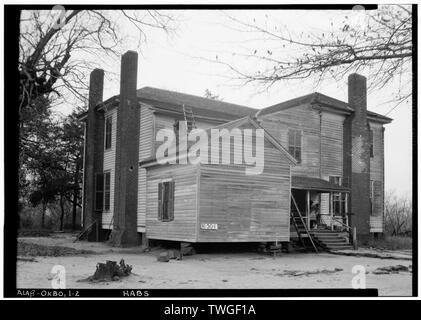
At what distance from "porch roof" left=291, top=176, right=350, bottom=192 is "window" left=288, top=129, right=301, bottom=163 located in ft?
3.93

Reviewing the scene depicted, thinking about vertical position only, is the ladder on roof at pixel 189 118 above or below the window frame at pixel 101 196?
above

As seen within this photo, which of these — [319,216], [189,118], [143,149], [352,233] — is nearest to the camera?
[352,233]

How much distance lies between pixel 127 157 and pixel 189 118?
3.38 meters

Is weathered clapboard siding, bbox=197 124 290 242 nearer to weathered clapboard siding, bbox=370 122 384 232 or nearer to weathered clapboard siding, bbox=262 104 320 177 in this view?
weathered clapboard siding, bbox=262 104 320 177

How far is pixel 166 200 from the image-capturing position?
19.4 metres

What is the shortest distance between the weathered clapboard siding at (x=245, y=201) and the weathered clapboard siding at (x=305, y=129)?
13.6 ft

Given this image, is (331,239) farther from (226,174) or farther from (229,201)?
(226,174)

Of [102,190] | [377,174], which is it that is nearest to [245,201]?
[102,190]

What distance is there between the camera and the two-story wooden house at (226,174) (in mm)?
18094

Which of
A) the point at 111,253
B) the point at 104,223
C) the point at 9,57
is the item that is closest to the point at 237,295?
the point at 9,57

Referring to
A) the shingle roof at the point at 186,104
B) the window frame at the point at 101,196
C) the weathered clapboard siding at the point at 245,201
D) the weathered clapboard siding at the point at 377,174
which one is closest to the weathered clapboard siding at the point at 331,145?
the weathered clapboard siding at the point at 377,174

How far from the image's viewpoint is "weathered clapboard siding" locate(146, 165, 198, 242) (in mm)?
17703

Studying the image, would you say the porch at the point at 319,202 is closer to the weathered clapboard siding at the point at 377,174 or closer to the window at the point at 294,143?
the window at the point at 294,143

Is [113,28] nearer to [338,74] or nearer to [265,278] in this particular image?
[338,74]
